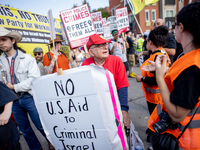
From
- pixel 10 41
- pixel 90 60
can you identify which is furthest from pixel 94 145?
pixel 10 41

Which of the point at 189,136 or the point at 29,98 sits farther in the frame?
the point at 29,98

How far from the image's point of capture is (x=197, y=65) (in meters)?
0.76

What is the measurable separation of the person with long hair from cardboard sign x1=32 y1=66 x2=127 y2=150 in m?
0.37

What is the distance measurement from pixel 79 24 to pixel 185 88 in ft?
7.72

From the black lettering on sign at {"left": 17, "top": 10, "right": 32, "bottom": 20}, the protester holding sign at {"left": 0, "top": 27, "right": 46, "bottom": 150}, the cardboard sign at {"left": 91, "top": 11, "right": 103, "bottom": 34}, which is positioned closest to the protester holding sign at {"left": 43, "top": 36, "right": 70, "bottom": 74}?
the protester holding sign at {"left": 0, "top": 27, "right": 46, "bottom": 150}

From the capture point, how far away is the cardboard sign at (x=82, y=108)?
104cm

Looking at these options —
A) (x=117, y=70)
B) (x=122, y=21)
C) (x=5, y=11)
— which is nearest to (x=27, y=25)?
(x=5, y=11)

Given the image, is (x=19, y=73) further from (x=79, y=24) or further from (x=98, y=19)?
(x=98, y=19)

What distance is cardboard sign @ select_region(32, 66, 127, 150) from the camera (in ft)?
3.41

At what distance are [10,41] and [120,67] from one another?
178cm

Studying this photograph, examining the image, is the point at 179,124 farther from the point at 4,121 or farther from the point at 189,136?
the point at 4,121

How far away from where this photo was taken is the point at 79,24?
8.66 ft

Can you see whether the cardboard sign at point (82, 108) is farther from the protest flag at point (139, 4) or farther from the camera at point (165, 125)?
the protest flag at point (139, 4)

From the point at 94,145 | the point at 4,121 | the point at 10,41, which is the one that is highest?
the point at 10,41
